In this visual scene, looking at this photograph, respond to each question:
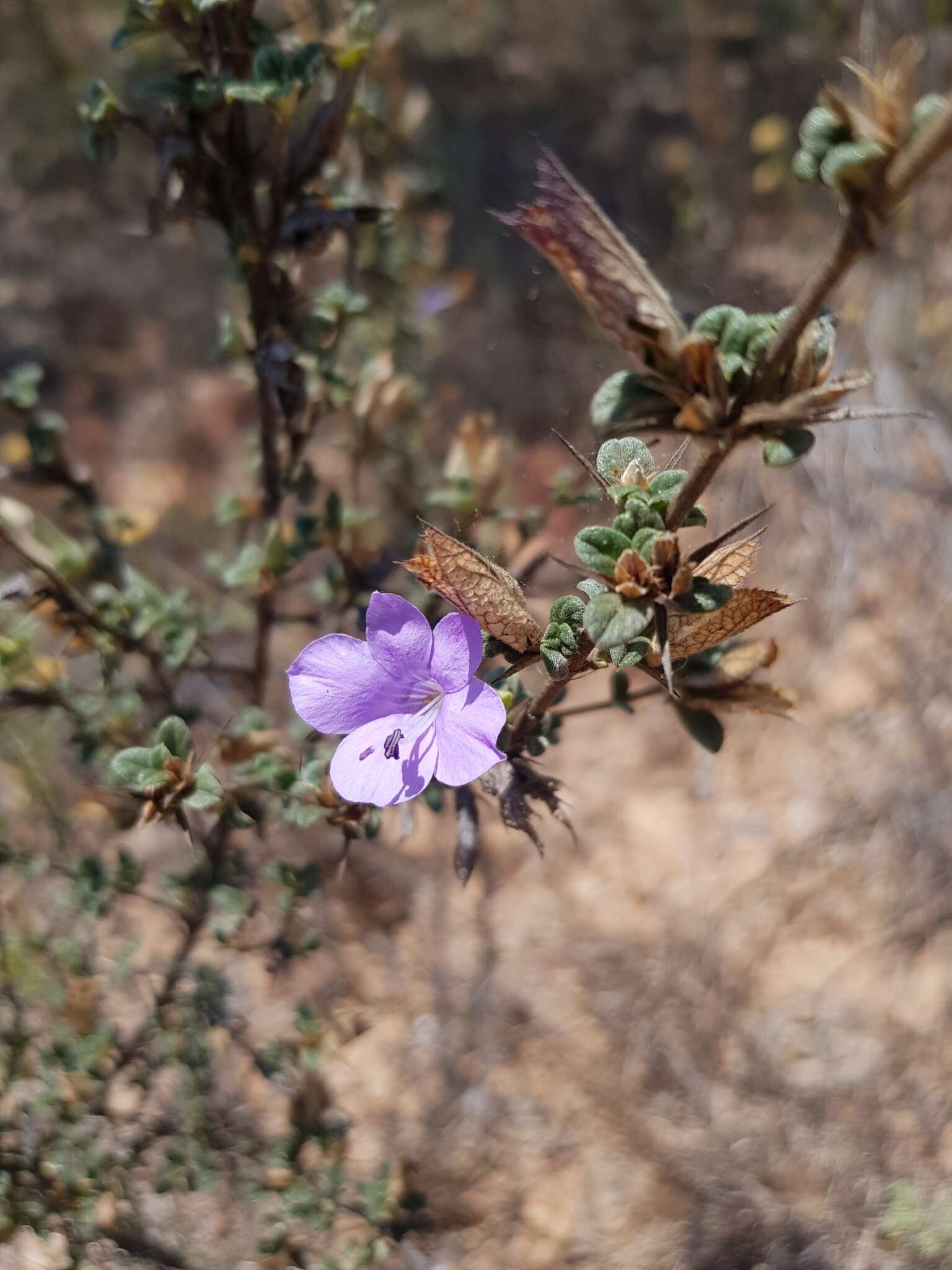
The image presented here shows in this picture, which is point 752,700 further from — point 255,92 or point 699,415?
point 255,92

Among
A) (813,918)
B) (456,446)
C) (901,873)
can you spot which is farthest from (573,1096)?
(456,446)

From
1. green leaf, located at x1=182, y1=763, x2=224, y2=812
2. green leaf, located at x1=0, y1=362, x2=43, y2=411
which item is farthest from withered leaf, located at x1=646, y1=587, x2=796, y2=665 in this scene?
green leaf, located at x1=0, y1=362, x2=43, y2=411

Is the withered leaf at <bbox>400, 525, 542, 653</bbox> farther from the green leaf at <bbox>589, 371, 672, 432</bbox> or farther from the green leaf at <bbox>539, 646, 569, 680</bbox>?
the green leaf at <bbox>589, 371, 672, 432</bbox>

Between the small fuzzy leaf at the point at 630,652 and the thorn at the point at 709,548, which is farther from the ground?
the thorn at the point at 709,548

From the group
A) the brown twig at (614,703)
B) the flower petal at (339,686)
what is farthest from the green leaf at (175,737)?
the brown twig at (614,703)

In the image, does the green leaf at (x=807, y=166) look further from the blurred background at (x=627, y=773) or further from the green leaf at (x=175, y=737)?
the green leaf at (x=175, y=737)

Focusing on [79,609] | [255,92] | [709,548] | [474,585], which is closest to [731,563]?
[709,548]

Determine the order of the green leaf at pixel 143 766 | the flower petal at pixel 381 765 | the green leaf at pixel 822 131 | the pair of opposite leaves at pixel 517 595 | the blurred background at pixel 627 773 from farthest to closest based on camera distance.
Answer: the blurred background at pixel 627 773, the green leaf at pixel 143 766, the flower petal at pixel 381 765, the pair of opposite leaves at pixel 517 595, the green leaf at pixel 822 131
